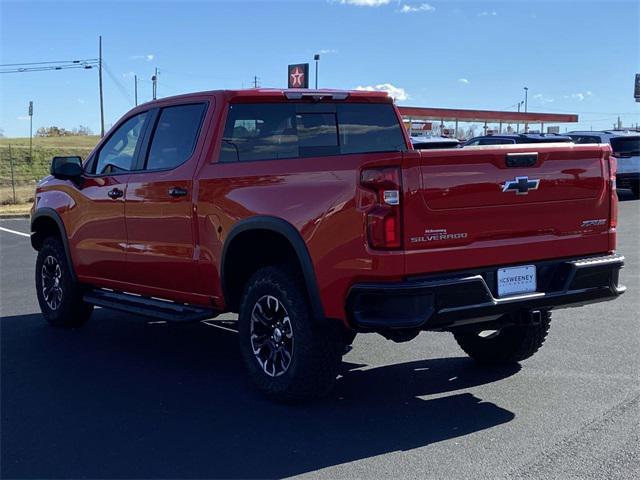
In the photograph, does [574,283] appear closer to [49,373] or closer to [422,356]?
[422,356]

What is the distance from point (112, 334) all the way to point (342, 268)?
354 cm

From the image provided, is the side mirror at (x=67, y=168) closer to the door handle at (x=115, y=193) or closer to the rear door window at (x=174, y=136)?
the door handle at (x=115, y=193)

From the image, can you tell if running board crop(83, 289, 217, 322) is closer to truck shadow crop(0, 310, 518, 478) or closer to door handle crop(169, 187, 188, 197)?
truck shadow crop(0, 310, 518, 478)

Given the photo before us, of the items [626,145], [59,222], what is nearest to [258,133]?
[59,222]

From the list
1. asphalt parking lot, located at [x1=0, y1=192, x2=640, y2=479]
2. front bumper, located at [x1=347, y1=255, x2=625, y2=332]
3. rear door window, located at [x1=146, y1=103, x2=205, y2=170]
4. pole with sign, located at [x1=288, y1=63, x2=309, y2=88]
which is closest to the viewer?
asphalt parking lot, located at [x1=0, y1=192, x2=640, y2=479]

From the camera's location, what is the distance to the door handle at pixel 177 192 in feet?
18.6

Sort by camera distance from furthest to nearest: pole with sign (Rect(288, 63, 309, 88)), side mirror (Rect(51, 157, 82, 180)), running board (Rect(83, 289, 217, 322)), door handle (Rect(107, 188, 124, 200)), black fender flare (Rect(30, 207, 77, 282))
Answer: pole with sign (Rect(288, 63, 309, 88))
black fender flare (Rect(30, 207, 77, 282))
side mirror (Rect(51, 157, 82, 180))
door handle (Rect(107, 188, 124, 200))
running board (Rect(83, 289, 217, 322))

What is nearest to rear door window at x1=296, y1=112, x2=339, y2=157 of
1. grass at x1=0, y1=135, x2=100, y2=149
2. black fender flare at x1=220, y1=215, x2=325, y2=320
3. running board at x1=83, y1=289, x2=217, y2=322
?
black fender flare at x1=220, y1=215, x2=325, y2=320

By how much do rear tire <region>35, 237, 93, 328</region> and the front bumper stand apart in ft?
12.6

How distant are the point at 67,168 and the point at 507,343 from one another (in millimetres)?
4128

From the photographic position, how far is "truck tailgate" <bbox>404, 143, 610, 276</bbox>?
4352 millimetres

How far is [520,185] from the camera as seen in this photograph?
4.66 metres

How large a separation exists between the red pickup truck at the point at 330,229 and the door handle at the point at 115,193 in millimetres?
14

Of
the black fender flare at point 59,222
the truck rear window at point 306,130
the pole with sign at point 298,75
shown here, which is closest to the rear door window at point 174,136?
the truck rear window at point 306,130
